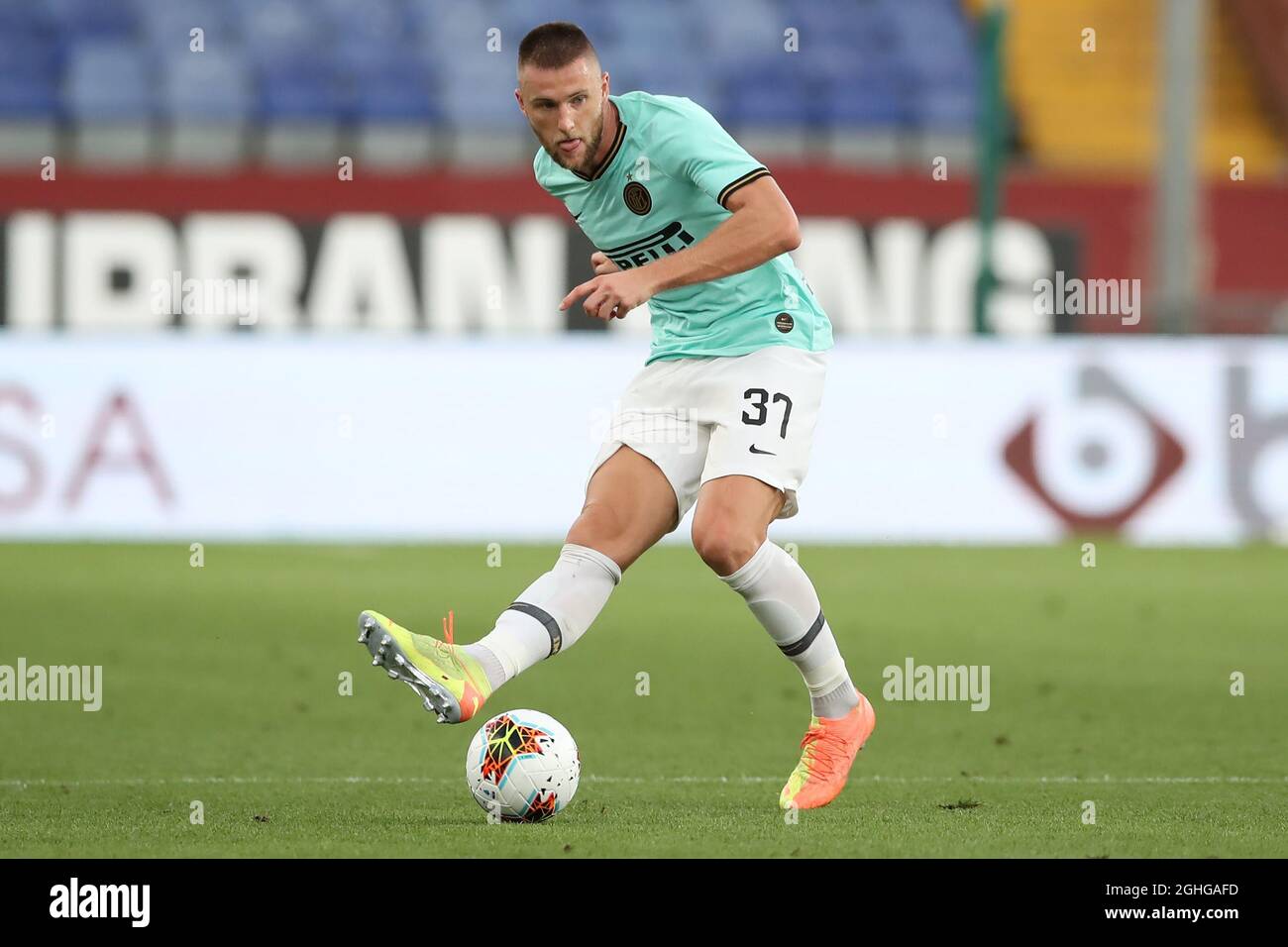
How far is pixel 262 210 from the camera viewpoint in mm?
18047

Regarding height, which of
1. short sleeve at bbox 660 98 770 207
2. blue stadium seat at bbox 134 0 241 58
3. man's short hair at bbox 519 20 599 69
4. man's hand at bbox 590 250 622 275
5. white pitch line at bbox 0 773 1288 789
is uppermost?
blue stadium seat at bbox 134 0 241 58

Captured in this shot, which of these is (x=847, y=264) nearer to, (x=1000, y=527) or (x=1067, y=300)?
(x=1067, y=300)

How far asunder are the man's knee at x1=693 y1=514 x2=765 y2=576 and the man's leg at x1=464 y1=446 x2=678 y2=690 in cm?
19

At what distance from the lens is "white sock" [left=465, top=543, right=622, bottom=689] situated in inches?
214

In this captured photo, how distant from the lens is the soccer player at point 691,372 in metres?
5.57

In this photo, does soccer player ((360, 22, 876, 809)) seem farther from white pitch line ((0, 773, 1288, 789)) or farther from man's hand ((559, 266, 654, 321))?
white pitch line ((0, 773, 1288, 789))

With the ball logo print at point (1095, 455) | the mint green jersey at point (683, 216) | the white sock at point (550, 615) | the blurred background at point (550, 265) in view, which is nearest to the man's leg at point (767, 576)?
the white sock at point (550, 615)

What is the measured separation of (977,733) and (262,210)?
1172 cm

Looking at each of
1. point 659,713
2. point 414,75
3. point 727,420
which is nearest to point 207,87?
point 414,75

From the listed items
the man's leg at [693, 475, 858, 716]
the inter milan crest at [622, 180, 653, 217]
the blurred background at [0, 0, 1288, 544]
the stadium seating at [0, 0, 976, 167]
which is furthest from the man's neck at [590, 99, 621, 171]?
the stadium seating at [0, 0, 976, 167]

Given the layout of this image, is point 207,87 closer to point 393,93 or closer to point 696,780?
point 393,93

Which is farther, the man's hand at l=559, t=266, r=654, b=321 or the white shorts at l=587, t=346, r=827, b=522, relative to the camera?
the white shorts at l=587, t=346, r=827, b=522

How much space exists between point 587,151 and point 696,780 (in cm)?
203

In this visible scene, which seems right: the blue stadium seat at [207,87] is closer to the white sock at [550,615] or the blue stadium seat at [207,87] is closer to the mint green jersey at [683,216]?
the mint green jersey at [683,216]
